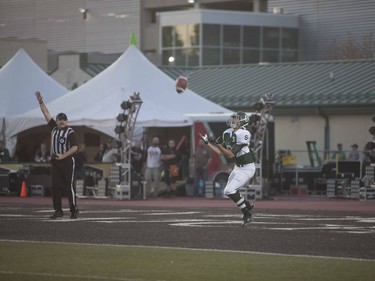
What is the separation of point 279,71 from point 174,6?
21185 millimetres

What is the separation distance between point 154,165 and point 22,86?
292 inches

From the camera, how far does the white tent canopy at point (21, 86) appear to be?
37.6m

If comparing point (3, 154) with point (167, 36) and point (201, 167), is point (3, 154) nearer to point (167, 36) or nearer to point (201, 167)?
point (201, 167)

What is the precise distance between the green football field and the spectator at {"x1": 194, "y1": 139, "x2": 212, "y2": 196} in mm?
19348

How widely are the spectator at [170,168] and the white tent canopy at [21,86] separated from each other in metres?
5.83

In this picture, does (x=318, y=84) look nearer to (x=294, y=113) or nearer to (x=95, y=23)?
(x=294, y=113)

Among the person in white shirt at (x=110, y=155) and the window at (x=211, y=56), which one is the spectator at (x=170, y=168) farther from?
the window at (x=211, y=56)

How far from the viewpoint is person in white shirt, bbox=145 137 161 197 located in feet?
109

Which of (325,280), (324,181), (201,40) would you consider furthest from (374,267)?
(201,40)

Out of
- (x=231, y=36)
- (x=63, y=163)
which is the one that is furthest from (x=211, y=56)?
(x=63, y=163)

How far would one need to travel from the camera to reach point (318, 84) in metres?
44.6

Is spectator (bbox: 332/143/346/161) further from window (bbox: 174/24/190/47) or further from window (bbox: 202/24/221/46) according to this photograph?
window (bbox: 174/24/190/47)

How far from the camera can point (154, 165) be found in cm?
3319

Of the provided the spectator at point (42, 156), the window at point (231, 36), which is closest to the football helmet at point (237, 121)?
the spectator at point (42, 156)
